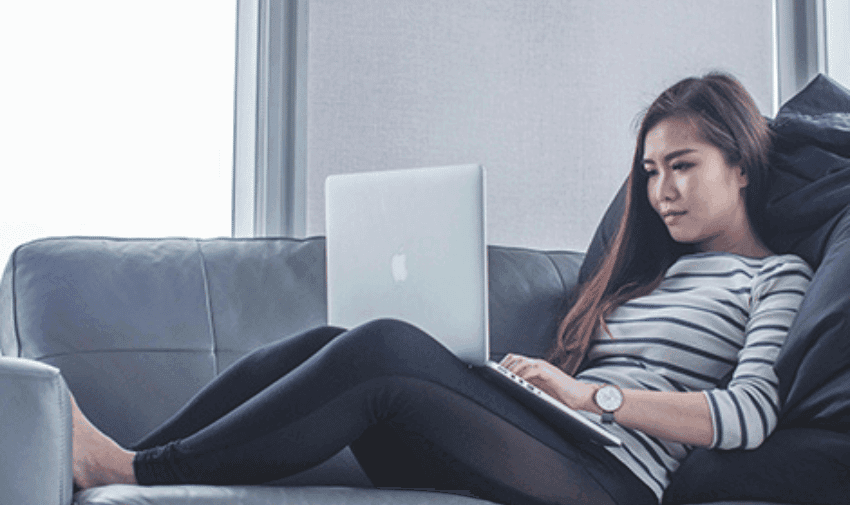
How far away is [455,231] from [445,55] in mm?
1303

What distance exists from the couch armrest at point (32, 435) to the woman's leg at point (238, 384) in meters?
0.28

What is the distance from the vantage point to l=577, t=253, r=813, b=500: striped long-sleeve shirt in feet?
4.45

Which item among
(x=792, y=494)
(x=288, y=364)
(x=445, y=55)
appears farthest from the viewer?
(x=445, y=55)

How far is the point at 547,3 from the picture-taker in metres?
2.60

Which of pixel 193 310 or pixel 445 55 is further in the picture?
pixel 445 55

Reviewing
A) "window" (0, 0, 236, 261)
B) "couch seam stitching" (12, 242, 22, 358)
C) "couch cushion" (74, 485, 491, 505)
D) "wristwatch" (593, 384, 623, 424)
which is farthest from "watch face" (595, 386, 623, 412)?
"window" (0, 0, 236, 261)

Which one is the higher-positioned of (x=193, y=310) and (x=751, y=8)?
(x=751, y=8)

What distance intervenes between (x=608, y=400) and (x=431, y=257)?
14.3 inches

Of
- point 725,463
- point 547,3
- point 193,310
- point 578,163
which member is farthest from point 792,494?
point 547,3

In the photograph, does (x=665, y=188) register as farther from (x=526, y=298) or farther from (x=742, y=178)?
(x=526, y=298)

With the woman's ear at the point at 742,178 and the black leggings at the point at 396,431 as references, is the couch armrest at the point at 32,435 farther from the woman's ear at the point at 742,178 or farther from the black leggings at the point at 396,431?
the woman's ear at the point at 742,178

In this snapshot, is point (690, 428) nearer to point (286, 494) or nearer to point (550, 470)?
point (550, 470)

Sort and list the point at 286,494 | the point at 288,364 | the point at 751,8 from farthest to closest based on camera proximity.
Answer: the point at 751,8, the point at 288,364, the point at 286,494

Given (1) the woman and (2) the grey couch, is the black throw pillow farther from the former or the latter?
(2) the grey couch
